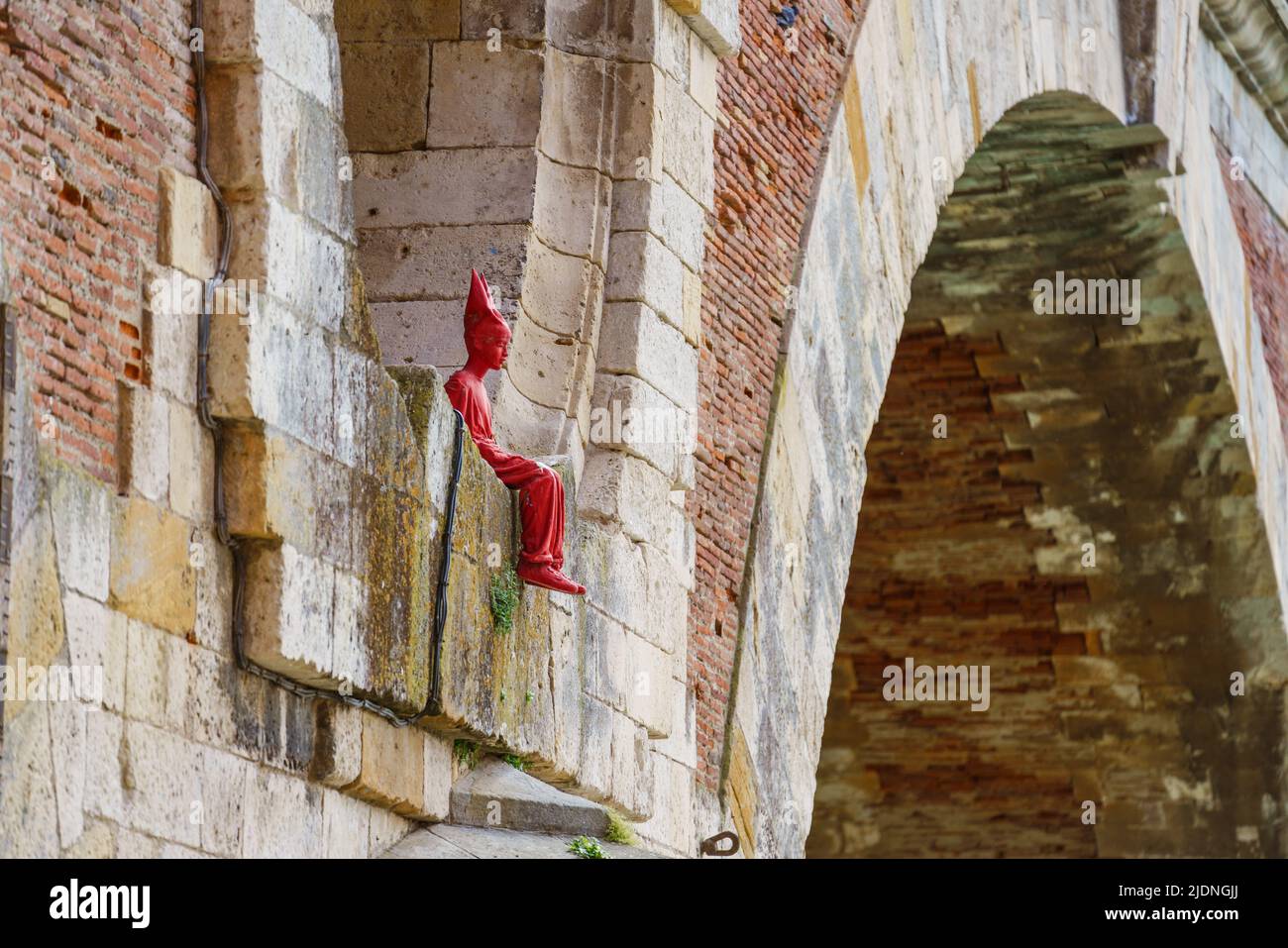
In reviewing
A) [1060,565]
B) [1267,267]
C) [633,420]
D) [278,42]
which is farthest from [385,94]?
[1060,565]

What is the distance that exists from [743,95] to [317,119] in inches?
90.5

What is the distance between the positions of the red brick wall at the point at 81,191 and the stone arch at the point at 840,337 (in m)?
2.86

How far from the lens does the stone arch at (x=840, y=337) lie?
24.0 feet

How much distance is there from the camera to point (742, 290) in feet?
24.0

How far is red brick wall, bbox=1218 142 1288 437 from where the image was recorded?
12.4m

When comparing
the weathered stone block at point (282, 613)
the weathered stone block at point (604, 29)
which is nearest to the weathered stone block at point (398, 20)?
the weathered stone block at point (604, 29)

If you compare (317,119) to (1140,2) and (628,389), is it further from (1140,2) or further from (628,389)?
(1140,2)

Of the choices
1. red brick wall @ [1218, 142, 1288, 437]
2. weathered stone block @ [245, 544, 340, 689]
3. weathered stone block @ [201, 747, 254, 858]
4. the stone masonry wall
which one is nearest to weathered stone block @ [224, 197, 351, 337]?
the stone masonry wall

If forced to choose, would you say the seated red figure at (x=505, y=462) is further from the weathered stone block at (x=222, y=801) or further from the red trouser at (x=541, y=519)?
the weathered stone block at (x=222, y=801)

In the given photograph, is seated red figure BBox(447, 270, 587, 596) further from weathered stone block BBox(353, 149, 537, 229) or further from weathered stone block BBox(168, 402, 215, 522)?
weathered stone block BBox(168, 402, 215, 522)

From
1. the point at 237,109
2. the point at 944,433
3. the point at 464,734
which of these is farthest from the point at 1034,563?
the point at 237,109

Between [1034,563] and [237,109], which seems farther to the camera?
[1034,563]

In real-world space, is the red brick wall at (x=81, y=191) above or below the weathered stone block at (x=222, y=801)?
above

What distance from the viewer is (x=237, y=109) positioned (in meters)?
5.01
